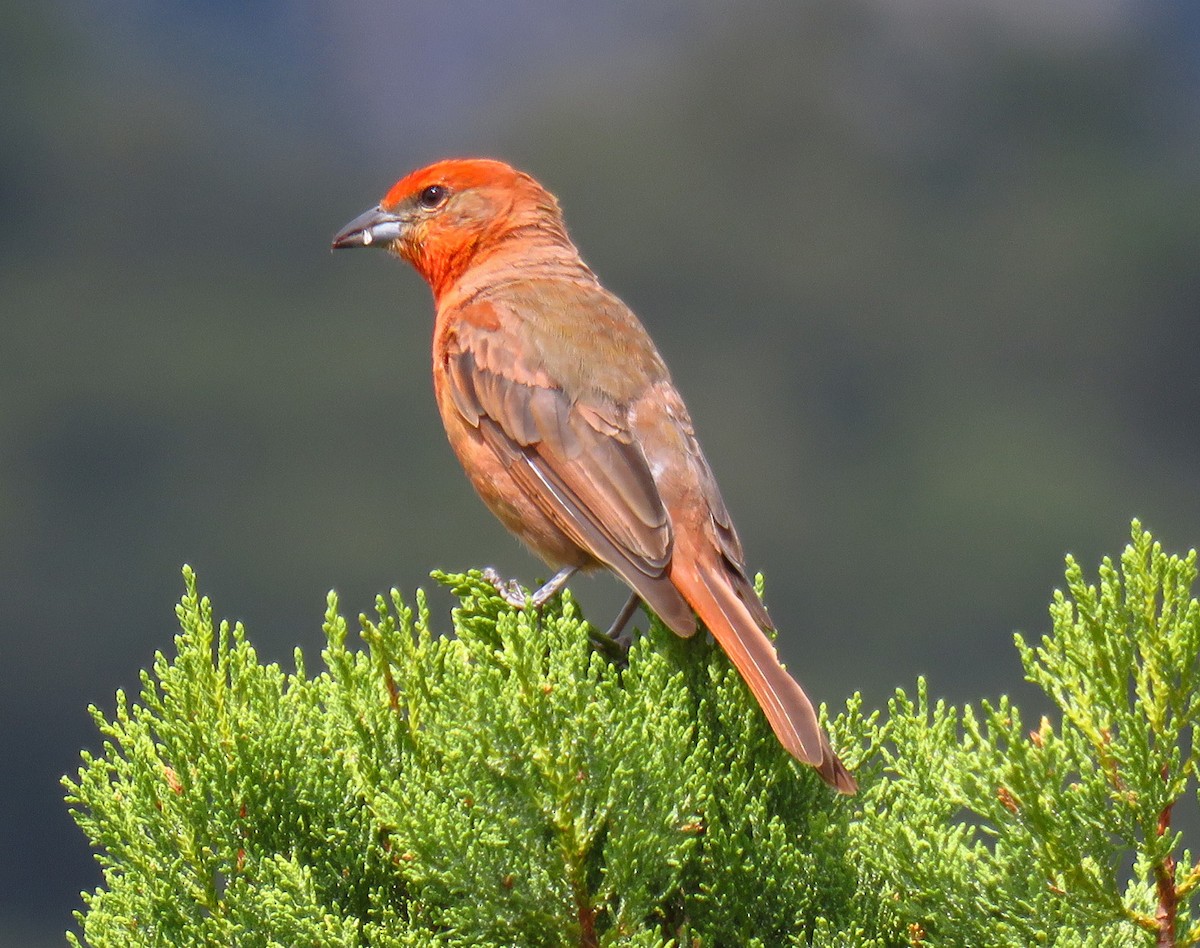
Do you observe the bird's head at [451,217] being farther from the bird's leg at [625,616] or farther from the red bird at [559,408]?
the bird's leg at [625,616]

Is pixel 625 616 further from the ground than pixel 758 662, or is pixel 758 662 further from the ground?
pixel 625 616

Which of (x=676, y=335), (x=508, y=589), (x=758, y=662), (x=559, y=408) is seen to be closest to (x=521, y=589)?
(x=508, y=589)

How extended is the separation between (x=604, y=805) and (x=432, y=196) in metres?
3.13

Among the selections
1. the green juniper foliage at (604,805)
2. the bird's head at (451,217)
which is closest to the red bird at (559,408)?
the bird's head at (451,217)

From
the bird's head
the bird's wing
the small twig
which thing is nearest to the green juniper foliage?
the small twig

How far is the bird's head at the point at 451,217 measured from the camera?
5148 mm

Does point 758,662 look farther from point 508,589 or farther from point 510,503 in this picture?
point 510,503

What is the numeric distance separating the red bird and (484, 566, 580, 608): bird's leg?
0.04 feet

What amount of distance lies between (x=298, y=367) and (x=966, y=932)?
3029cm

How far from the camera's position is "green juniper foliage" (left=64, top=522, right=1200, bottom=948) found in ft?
7.87

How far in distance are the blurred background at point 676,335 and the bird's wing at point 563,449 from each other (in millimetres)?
14895

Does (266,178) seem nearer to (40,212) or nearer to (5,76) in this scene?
(40,212)

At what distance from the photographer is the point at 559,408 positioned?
416cm

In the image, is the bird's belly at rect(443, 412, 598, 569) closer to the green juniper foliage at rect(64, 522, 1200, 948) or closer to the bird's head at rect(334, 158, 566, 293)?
the bird's head at rect(334, 158, 566, 293)
